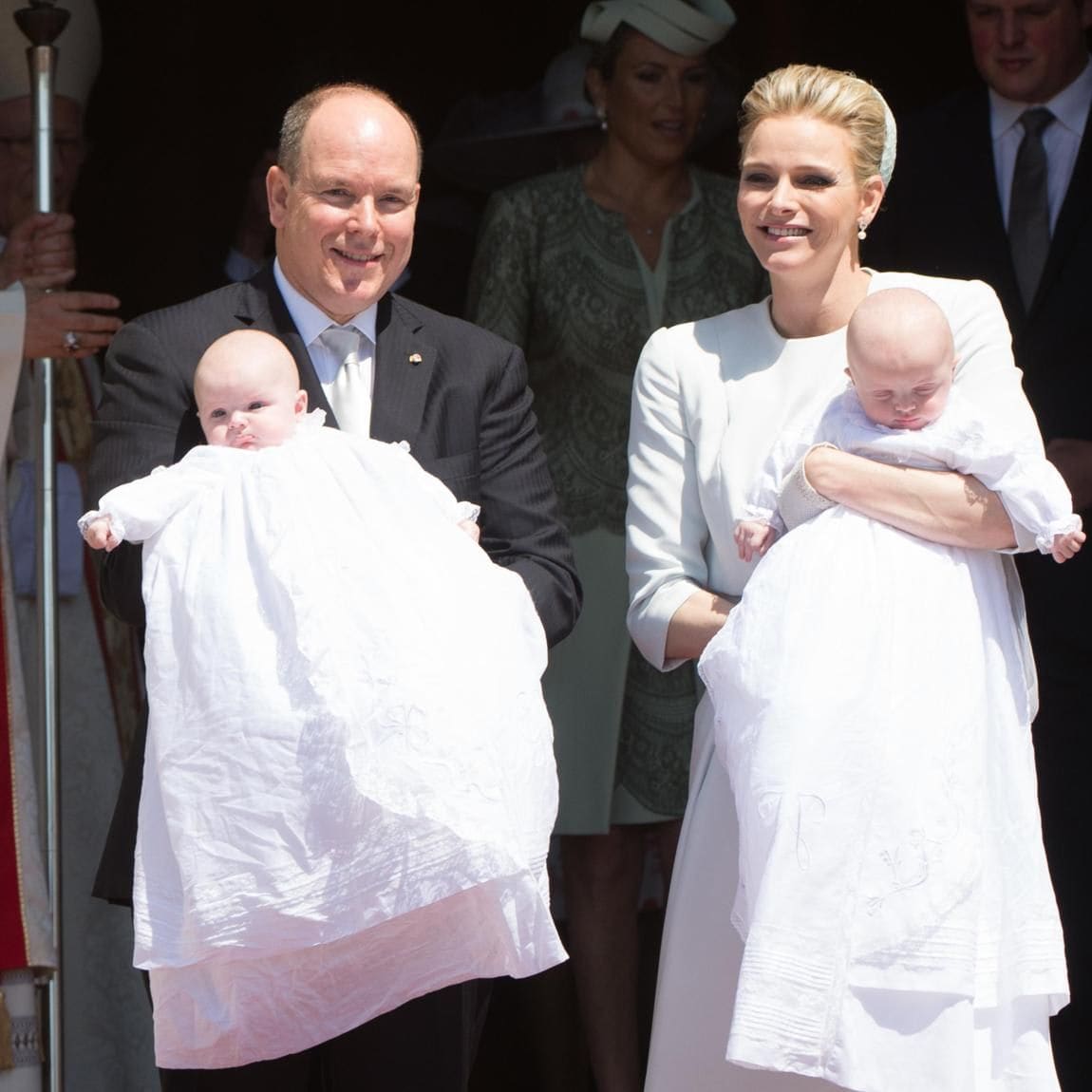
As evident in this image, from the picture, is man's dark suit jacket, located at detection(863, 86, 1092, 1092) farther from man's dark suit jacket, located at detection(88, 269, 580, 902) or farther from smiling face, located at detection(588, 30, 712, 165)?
man's dark suit jacket, located at detection(88, 269, 580, 902)

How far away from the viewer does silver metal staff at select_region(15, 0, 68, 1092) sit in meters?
4.50

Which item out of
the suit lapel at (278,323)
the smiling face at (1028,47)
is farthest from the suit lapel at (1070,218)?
the suit lapel at (278,323)

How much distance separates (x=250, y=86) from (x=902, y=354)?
3315mm

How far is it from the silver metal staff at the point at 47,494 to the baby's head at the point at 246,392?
3.92 ft

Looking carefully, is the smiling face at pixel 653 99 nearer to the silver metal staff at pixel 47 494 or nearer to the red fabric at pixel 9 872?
the silver metal staff at pixel 47 494

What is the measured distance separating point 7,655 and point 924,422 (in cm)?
202

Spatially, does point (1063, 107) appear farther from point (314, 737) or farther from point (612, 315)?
point (314, 737)

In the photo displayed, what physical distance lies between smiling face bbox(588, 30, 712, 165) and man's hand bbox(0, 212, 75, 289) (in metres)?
1.30

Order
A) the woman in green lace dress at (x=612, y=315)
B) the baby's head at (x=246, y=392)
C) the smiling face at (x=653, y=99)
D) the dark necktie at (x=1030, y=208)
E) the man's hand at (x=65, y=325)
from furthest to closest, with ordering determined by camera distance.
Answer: the smiling face at (x=653, y=99) < the woman in green lace dress at (x=612, y=315) < the dark necktie at (x=1030, y=208) < the man's hand at (x=65, y=325) < the baby's head at (x=246, y=392)

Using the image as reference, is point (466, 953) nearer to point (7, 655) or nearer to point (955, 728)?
point (955, 728)

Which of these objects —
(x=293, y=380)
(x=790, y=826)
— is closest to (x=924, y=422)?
(x=790, y=826)

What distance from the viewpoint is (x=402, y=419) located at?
3705 millimetres

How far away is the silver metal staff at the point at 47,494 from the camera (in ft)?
14.8

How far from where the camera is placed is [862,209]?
3.91 m
